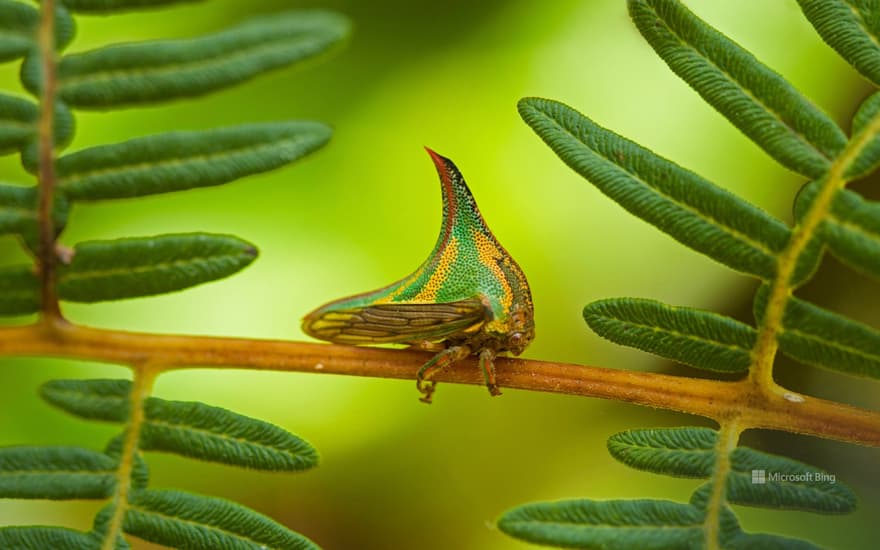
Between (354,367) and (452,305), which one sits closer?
(354,367)

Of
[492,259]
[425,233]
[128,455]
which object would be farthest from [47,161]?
[425,233]

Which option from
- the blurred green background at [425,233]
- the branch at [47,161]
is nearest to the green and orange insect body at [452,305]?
the branch at [47,161]

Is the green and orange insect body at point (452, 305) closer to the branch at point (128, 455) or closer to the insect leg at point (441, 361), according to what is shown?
the insect leg at point (441, 361)

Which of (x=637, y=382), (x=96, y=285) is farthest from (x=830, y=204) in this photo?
(x=96, y=285)

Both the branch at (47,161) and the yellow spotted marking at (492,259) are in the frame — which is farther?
the yellow spotted marking at (492,259)

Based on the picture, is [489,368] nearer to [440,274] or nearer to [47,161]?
[440,274]

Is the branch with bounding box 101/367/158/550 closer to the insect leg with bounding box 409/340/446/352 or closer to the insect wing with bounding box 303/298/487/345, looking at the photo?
the insect wing with bounding box 303/298/487/345

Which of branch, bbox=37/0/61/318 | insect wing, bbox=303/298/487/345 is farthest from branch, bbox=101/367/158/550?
insect wing, bbox=303/298/487/345
